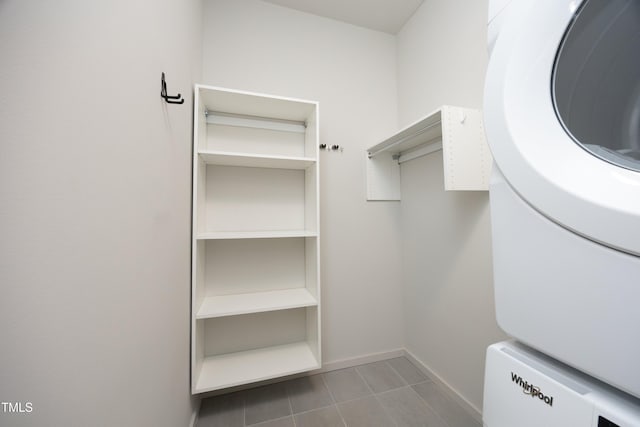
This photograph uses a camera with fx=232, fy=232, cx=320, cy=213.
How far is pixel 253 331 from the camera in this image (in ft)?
4.84

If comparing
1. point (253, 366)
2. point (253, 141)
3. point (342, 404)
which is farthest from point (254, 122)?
point (342, 404)

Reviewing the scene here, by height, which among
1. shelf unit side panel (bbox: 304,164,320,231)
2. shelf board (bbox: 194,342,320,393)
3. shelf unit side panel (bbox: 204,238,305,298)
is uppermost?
shelf unit side panel (bbox: 304,164,320,231)

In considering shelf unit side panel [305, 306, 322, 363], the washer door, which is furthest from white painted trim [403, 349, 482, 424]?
the washer door

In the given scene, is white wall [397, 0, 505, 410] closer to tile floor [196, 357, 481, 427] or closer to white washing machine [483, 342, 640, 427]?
tile floor [196, 357, 481, 427]

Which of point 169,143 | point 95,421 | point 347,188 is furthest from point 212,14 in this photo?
point 95,421

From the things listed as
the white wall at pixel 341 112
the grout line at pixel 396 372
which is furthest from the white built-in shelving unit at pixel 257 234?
the grout line at pixel 396 372

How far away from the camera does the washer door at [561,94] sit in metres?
0.38

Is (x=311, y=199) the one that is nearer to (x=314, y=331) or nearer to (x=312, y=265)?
(x=312, y=265)

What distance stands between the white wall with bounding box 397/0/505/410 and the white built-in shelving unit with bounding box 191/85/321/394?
2.50ft

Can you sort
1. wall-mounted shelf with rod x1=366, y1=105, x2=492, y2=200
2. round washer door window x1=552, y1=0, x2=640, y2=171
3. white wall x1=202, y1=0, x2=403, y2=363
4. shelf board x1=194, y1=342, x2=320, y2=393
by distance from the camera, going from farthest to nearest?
white wall x1=202, y1=0, x2=403, y2=363
shelf board x1=194, y1=342, x2=320, y2=393
wall-mounted shelf with rod x1=366, y1=105, x2=492, y2=200
round washer door window x1=552, y1=0, x2=640, y2=171

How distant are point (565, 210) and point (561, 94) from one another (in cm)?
26

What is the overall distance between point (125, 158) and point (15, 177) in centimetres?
25

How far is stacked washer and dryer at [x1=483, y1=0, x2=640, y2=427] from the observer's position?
11.6 inches

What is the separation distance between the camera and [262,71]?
1554 millimetres
